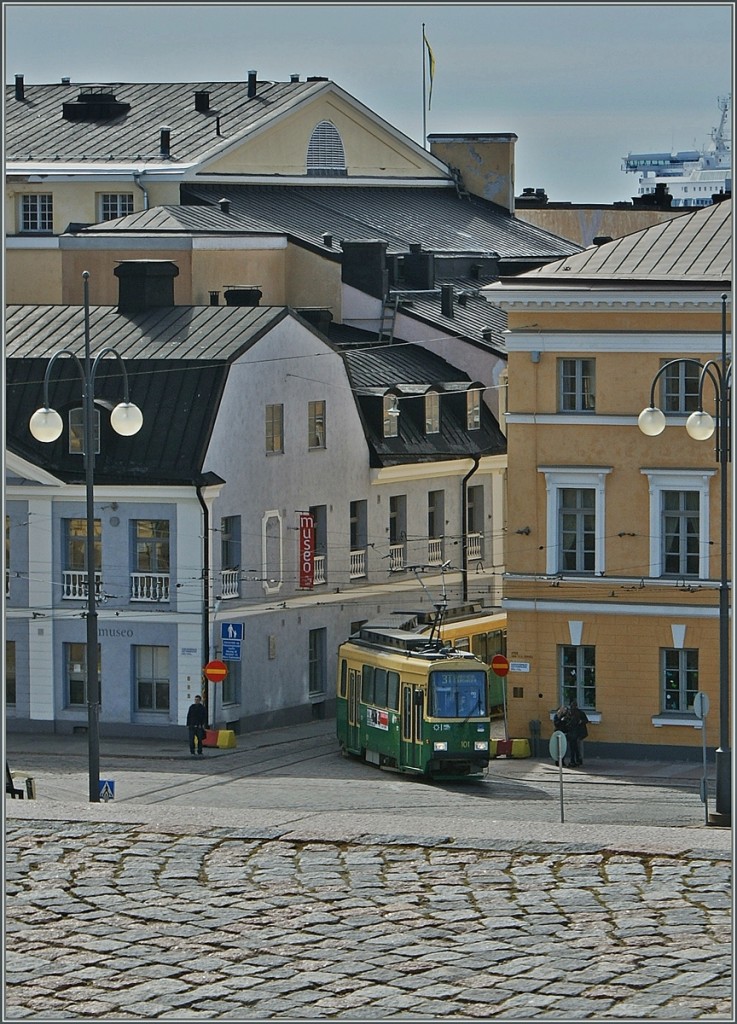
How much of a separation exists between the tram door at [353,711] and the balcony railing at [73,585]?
6354mm

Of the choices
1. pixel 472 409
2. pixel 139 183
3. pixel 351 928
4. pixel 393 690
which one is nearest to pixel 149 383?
pixel 393 690

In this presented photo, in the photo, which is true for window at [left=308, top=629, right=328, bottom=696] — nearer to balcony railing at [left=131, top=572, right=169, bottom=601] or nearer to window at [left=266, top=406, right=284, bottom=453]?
window at [left=266, top=406, right=284, bottom=453]

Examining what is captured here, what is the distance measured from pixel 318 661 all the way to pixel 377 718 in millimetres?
8671

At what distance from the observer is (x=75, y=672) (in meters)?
46.7

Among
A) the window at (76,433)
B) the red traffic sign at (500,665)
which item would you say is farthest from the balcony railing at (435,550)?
the window at (76,433)

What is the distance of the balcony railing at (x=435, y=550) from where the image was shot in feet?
179

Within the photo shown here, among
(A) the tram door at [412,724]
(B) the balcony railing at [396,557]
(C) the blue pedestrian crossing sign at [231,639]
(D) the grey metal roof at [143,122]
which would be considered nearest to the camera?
(A) the tram door at [412,724]

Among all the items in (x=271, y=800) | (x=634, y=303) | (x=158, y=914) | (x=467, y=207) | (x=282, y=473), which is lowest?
(x=271, y=800)

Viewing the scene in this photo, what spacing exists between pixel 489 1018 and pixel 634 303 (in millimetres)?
31449

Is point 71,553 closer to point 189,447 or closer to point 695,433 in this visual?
point 189,447

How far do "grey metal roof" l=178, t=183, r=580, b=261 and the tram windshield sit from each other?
76.8 ft

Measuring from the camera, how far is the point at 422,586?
52.5 meters

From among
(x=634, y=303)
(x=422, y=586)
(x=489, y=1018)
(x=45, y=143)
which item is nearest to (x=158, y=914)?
(x=489, y=1018)

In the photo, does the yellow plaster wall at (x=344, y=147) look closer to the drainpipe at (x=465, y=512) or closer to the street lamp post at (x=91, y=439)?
the drainpipe at (x=465, y=512)
